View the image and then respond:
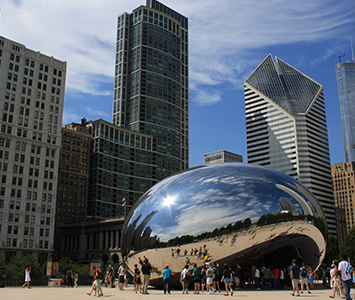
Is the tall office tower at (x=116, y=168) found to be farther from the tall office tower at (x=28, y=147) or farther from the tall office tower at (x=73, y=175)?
the tall office tower at (x=28, y=147)

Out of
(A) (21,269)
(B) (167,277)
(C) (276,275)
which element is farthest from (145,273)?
(A) (21,269)

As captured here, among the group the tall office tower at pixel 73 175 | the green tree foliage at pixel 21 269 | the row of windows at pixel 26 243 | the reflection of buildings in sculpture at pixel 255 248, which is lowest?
the green tree foliage at pixel 21 269

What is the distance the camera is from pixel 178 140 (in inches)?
6865

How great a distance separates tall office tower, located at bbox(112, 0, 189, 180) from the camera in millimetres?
167125

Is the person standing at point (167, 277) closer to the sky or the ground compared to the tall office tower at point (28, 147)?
closer to the ground

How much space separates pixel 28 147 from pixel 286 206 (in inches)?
3402

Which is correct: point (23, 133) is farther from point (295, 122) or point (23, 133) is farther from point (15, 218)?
point (295, 122)

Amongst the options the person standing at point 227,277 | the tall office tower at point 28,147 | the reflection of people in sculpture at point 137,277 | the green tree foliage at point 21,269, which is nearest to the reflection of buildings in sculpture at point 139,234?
the reflection of people in sculpture at point 137,277

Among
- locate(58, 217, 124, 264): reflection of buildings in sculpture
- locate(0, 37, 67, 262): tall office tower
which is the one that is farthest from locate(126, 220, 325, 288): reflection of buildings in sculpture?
locate(58, 217, 124, 264): reflection of buildings in sculpture

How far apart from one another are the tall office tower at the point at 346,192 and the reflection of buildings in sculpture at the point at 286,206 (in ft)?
617

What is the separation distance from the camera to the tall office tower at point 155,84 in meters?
167

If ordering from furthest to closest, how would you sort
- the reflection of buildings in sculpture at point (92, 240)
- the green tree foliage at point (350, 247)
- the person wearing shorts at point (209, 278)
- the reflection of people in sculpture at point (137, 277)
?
the reflection of buildings in sculpture at point (92, 240)
the green tree foliage at point (350, 247)
the reflection of people in sculpture at point (137, 277)
the person wearing shorts at point (209, 278)

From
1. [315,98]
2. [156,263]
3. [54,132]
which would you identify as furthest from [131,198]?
[156,263]

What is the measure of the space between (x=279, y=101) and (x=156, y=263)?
17157 cm
